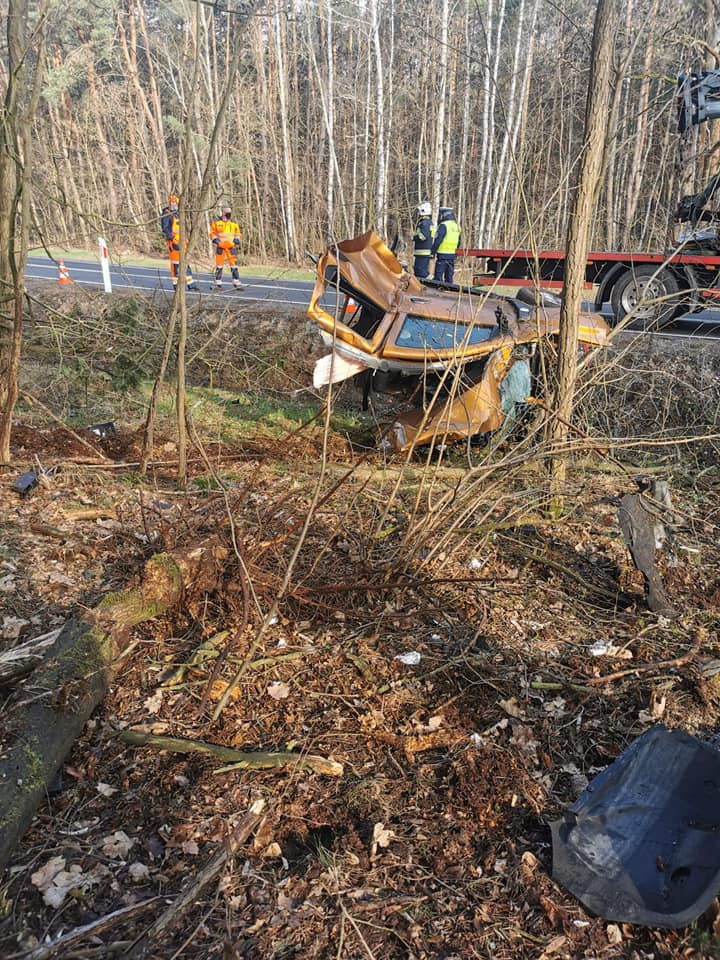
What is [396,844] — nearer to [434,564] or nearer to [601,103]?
[434,564]

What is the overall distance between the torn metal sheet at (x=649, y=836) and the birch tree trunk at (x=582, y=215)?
1.76m

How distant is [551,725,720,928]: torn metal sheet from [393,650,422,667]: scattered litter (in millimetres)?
991

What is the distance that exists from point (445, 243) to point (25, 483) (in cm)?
916

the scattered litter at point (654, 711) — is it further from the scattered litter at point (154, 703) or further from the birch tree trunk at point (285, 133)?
the birch tree trunk at point (285, 133)

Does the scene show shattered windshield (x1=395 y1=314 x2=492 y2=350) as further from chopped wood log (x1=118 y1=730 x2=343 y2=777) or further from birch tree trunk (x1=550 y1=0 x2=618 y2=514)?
chopped wood log (x1=118 y1=730 x2=343 y2=777)

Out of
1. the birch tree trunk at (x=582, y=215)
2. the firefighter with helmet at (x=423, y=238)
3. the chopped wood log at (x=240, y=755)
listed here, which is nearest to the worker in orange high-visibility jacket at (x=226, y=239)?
the firefighter with helmet at (x=423, y=238)

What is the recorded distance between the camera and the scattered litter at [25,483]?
4.87m

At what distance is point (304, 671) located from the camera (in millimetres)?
3232

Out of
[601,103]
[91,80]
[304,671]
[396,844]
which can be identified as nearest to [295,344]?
[601,103]

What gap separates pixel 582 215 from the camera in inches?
169

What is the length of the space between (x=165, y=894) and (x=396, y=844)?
2.50 feet

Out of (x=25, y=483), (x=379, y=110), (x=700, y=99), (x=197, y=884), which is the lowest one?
(x=197, y=884)

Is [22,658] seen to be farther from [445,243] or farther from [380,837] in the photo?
[445,243]

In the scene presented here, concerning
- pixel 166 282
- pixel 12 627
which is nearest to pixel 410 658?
pixel 12 627
